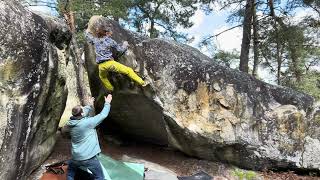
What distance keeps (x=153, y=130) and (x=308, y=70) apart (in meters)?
19.2

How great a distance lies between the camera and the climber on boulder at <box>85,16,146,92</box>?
9.45 meters

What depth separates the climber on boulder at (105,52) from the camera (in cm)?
945

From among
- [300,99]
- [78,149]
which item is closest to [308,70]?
[300,99]

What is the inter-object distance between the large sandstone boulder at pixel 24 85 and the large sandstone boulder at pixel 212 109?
1765mm

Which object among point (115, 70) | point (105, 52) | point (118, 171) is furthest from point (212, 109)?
point (105, 52)

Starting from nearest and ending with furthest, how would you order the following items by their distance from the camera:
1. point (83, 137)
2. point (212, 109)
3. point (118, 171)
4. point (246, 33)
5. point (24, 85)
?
1. point (83, 137)
2. point (24, 85)
3. point (118, 171)
4. point (212, 109)
5. point (246, 33)

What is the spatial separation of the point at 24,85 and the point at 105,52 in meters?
2.22

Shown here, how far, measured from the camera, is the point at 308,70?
27453 millimetres

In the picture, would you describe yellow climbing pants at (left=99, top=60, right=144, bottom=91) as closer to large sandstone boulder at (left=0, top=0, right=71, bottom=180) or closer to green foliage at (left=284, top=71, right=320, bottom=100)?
large sandstone boulder at (left=0, top=0, right=71, bottom=180)

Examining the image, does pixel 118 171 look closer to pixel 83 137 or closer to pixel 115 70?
pixel 83 137

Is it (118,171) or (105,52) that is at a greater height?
(105,52)

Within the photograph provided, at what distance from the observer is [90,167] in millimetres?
7473

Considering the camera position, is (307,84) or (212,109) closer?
(212,109)

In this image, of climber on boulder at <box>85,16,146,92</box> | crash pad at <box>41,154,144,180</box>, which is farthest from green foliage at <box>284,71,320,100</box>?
crash pad at <box>41,154,144,180</box>
